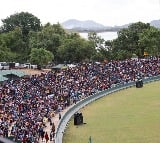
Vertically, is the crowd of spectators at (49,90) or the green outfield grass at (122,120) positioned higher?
the crowd of spectators at (49,90)

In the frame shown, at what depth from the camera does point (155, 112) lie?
33.4 meters

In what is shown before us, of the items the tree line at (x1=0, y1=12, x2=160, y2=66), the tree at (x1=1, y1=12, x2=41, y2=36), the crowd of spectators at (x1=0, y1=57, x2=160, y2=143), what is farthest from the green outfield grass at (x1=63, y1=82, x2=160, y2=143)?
the tree at (x1=1, y1=12, x2=41, y2=36)

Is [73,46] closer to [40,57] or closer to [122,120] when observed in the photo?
[40,57]

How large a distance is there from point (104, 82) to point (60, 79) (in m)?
4.48

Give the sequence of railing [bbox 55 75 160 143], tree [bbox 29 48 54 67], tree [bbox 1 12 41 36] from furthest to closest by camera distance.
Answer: tree [bbox 1 12 41 36] < tree [bbox 29 48 54 67] < railing [bbox 55 75 160 143]

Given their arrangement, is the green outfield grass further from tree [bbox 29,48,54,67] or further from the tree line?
the tree line

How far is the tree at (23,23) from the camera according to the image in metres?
95.1

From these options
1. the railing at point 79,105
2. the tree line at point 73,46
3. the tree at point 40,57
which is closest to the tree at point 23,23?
the tree line at point 73,46

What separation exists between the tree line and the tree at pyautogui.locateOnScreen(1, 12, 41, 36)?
29.5 feet

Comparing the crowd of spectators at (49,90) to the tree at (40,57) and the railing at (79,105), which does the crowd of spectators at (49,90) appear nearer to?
the railing at (79,105)

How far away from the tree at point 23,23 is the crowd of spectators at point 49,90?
48337 mm

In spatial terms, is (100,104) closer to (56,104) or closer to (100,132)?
(56,104)

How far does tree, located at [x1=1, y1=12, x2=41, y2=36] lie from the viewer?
9512 cm

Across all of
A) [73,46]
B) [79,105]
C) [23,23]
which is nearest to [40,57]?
[73,46]
